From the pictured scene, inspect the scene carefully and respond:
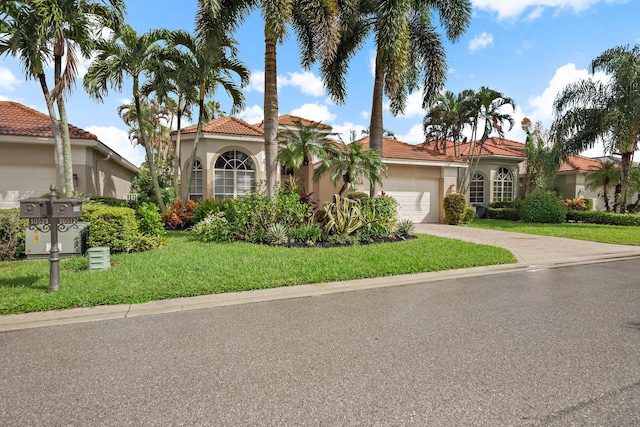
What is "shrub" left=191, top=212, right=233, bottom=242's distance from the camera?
394 inches

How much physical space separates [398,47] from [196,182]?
1043cm

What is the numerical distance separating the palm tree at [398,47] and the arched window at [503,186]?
40.5 feet

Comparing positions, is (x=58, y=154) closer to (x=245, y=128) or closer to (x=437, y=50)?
(x=245, y=128)

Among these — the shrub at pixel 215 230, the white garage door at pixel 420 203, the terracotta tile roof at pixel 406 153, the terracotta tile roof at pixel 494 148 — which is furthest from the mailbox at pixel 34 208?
the terracotta tile roof at pixel 494 148

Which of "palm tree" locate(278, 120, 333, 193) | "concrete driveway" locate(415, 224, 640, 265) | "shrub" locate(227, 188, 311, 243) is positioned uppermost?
"palm tree" locate(278, 120, 333, 193)

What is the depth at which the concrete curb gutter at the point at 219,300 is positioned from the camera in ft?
14.7

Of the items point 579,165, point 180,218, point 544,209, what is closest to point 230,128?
point 180,218

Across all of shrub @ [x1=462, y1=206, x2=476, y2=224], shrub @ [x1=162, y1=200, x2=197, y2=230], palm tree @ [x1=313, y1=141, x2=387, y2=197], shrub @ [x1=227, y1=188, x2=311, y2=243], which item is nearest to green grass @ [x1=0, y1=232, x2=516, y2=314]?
shrub @ [x1=227, y1=188, x2=311, y2=243]

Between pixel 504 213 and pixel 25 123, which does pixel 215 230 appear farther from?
pixel 504 213

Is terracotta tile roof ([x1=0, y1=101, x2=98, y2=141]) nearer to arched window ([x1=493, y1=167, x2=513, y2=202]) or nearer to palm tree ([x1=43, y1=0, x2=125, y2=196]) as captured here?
palm tree ([x1=43, y1=0, x2=125, y2=196])

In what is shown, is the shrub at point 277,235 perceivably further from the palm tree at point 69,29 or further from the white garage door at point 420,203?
the white garage door at point 420,203

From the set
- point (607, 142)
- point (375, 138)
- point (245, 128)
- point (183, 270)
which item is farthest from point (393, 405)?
point (607, 142)

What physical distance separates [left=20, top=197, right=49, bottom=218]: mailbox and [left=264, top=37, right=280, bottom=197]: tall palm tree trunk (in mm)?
5875

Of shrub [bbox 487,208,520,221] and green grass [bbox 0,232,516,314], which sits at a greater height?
shrub [bbox 487,208,520,221]
